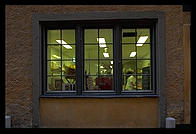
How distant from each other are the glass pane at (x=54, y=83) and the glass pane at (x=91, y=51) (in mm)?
1140

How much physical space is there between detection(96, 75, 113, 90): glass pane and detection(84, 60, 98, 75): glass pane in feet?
0.79

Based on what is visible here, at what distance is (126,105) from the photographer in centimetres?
633

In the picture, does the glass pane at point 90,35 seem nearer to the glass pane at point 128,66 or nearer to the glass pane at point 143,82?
the glass pane at point 128,66

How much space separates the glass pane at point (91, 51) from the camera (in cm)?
665

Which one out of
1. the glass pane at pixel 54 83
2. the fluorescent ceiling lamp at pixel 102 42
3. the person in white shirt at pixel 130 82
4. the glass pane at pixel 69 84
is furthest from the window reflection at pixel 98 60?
the glass pane at pixel 54 83

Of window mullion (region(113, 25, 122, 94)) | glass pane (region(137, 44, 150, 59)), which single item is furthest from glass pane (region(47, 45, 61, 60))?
glass pane (region(137, 44, 150, 59))

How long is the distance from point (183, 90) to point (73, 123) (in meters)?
3.36

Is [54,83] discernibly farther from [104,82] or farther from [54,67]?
[104,82]

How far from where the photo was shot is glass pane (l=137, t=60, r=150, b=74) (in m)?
6.60

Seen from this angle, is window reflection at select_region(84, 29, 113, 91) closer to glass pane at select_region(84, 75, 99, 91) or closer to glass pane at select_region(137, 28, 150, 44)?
glass pane at select_region(84, 75, 99, 91)

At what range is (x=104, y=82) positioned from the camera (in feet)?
21.8

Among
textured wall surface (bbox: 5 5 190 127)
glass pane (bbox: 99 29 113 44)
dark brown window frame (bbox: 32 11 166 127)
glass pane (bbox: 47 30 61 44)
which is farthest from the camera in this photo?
glass pane (bbox: 47 30 61 44)

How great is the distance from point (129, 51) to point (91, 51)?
1170mm
